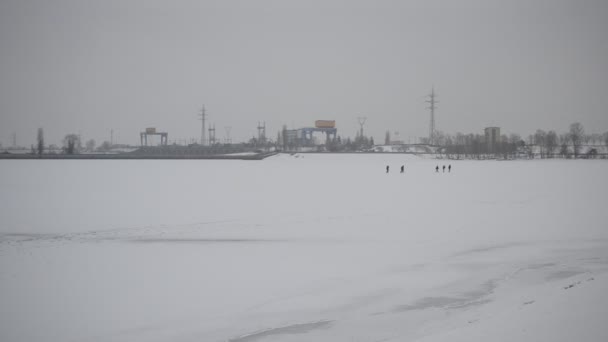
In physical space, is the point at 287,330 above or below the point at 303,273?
below

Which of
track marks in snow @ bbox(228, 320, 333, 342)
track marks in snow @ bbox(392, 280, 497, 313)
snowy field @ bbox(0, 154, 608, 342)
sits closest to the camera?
track marks in snow @ bbox(228, 320, 333, 342)

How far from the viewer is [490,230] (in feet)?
49.5

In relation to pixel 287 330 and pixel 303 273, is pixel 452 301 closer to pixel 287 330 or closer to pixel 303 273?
pixel 287 330

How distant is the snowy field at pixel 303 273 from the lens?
726 cm

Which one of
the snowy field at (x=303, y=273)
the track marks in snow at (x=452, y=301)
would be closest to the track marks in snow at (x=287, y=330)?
the snowy field at (x=303, y=273)

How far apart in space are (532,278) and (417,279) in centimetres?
216

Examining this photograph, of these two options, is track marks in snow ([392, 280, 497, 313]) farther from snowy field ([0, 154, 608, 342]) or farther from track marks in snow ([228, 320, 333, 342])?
track marks in snow ([228, 320, 333, 342])

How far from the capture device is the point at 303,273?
34.3 ft

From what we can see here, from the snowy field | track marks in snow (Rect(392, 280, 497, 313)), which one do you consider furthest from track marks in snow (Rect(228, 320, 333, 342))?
track marks in snow (Rect(392, 280, 497, 313))

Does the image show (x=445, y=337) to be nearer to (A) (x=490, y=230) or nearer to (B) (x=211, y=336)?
(B) (x=211, y=336)

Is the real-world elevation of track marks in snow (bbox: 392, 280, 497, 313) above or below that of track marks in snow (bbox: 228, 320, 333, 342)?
above

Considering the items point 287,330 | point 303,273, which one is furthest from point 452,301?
point 303,273

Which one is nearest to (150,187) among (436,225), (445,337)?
(436,225)

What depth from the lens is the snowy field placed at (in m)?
7.26
